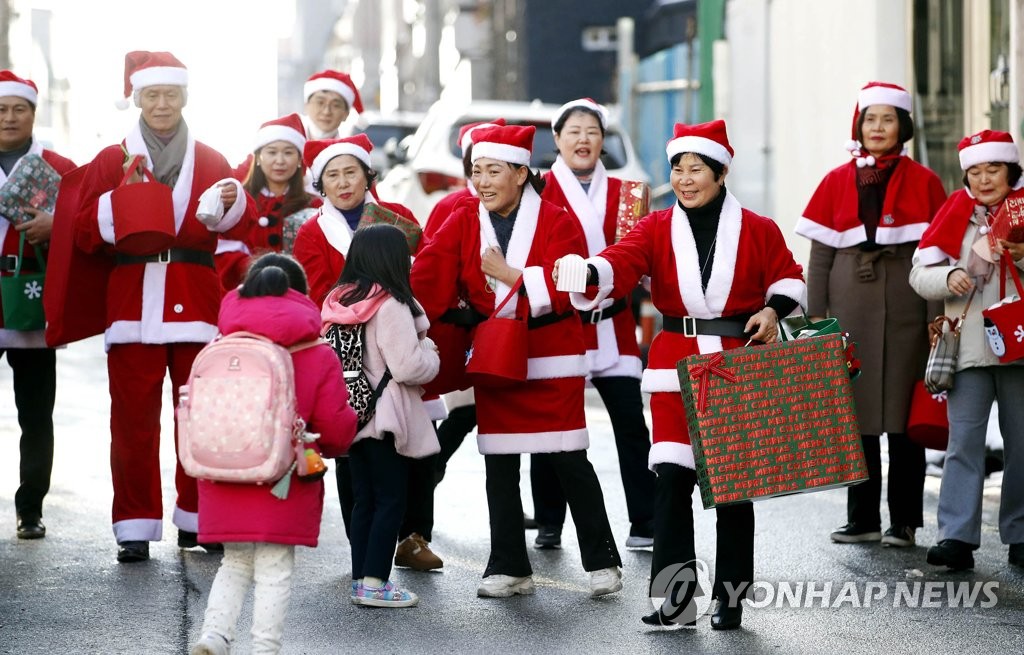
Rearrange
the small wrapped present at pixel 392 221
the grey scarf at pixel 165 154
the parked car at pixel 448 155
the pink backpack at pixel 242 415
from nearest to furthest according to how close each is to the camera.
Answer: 1. the pink backpack at pixel 242 415
2. the small wrapped present at pixel 392 221
3. the grey scarf at pixel 165 154
4. the parked car at pixel 448 155

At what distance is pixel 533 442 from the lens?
6.84m

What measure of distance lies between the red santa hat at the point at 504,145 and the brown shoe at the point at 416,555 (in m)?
1.71

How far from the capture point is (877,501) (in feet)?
26.6

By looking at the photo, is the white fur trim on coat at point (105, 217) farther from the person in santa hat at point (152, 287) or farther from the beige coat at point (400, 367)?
the beige coat at point (400, 367)

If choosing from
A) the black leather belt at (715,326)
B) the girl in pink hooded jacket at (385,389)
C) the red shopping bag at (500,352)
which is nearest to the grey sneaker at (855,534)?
the black leather belt at (715,326)

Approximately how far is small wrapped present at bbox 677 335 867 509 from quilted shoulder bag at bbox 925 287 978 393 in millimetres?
1371

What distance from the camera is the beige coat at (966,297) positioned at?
24.1ft

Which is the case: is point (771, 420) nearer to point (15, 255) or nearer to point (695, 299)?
point (695, 299)

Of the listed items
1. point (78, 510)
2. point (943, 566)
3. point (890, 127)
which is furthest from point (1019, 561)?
point (78, 510)

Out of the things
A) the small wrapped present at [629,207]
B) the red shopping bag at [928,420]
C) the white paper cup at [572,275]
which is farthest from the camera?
the small wrapped present at [629,207]

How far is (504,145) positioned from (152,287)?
173cm

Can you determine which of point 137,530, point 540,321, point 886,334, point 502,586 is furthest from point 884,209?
point 137,530

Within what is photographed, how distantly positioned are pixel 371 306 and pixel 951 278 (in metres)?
2.52

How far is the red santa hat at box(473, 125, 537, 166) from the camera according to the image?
697 cm
